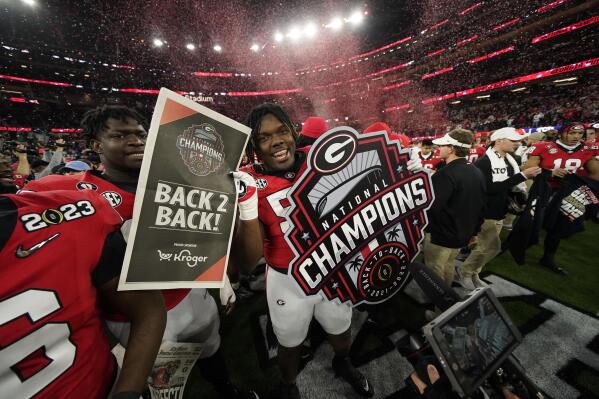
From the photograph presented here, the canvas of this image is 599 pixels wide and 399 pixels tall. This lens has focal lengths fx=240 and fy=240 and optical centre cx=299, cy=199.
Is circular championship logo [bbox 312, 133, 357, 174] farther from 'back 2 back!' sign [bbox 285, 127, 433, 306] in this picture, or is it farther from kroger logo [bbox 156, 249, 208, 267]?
kroger logo [bbox 156, 249, 208, 267]

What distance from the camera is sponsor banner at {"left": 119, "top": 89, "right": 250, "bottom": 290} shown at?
77 centimetres

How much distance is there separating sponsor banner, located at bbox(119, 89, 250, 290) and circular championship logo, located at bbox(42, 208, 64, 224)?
27cm

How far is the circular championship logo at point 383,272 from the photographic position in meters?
1.35

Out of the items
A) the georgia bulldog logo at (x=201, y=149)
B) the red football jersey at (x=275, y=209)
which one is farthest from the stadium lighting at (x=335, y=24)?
the georgia bulldog logo at (x=201, y=149)

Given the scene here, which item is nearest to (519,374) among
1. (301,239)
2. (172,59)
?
(301,239)

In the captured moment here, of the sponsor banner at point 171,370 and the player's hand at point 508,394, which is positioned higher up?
the sponsor banner at point 171,370

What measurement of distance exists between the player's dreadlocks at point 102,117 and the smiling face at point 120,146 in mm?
34

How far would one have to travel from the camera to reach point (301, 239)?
1211mm

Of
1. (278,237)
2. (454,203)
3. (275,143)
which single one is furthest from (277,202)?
(454,203)

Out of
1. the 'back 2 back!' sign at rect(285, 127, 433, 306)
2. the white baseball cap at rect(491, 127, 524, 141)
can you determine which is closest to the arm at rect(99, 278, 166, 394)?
the 'back 2 back!' sign at rect(285, 127, 433, 306)

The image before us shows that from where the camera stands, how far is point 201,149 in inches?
34.8

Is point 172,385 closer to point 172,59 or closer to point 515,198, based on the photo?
point 515,198

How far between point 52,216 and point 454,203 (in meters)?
2.81

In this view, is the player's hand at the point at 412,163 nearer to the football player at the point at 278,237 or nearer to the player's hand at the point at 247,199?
the football player at the point at 278,237
